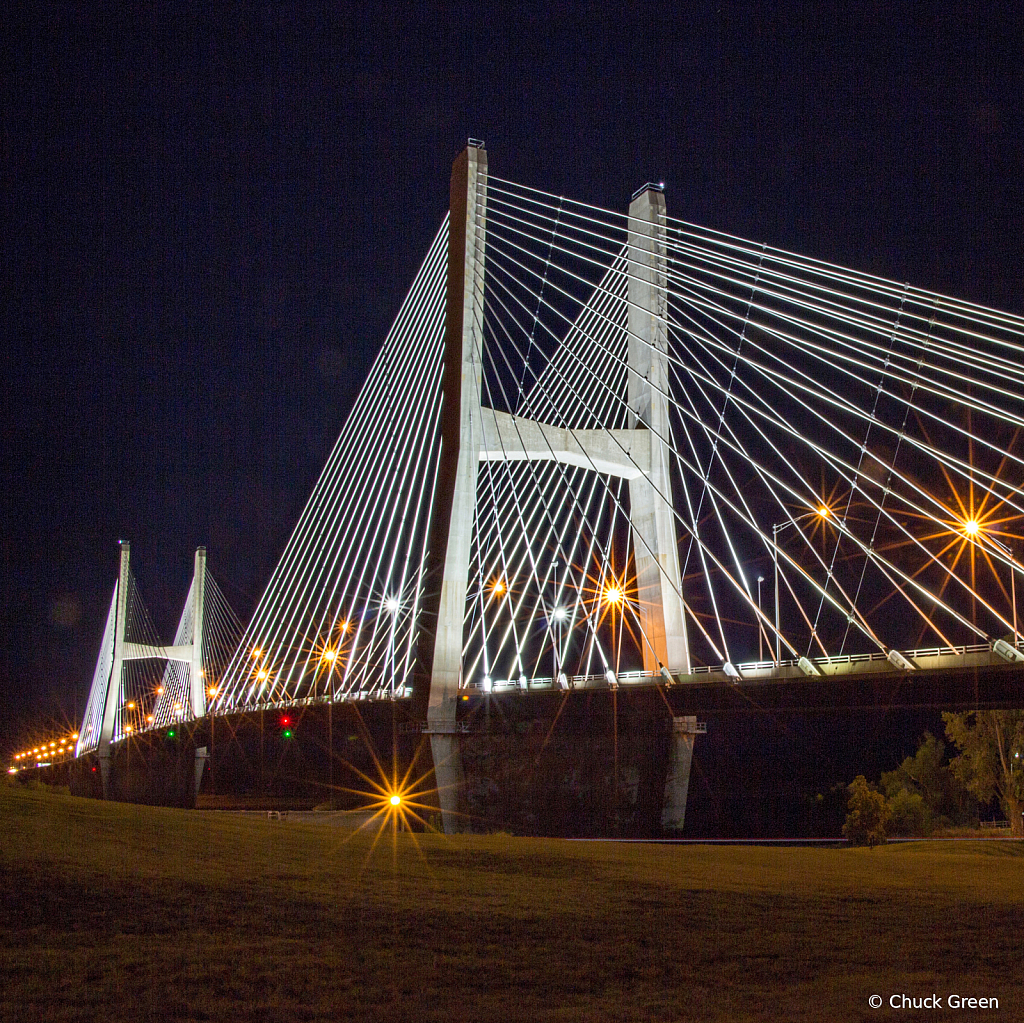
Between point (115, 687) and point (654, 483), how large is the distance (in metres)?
56.3

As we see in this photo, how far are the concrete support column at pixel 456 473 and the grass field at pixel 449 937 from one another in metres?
13.4

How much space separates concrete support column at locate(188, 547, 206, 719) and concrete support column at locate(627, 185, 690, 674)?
139ft

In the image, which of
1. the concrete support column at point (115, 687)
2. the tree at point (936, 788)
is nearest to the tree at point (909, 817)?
the tree at point (936, 788)

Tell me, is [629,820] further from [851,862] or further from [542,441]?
[851,862]

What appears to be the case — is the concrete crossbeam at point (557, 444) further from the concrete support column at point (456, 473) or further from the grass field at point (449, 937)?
the grass field at point (449, 937)

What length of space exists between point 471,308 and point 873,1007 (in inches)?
881

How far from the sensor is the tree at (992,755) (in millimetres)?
34781

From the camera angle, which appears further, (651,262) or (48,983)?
(651,262)

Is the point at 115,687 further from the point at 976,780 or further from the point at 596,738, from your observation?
the point at 976,780

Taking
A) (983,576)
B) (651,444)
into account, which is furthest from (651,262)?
(983,576)

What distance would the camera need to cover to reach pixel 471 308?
27.1 metres

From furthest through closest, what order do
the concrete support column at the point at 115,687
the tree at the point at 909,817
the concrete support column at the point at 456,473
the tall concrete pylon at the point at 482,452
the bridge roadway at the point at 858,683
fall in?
the concrete support column at the point at 115,687 → the tree at the point at 909,817 → the tall concrete pylon at the point at 482,452 → the concrete support column at the point at 456,473 → the bridge roadway at the point at 858,683

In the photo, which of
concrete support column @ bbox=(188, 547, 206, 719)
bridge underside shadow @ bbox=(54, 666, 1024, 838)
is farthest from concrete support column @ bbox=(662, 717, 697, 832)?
concrete support column @ bbox=(188, 547, 206, 719)

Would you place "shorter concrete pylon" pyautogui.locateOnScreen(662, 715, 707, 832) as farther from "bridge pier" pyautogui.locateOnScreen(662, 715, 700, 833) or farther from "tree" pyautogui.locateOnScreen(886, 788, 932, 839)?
"tree" pyautogui.locateOnScreen(886, 788, 932, 839)
